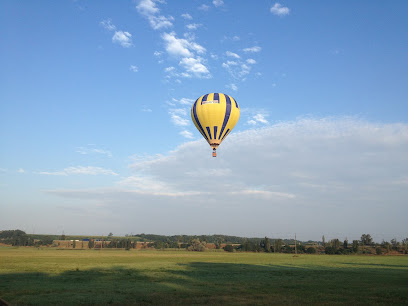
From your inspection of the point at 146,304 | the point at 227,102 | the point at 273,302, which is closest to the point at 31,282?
the point at 146,304

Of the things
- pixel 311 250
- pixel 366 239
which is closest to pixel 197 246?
pixel 311 250

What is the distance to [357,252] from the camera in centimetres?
11581

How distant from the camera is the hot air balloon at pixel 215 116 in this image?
3931cm

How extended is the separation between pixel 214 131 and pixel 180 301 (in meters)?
23.8

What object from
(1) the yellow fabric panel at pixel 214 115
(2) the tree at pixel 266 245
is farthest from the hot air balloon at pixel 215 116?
(2) the tree at pixel 266 245

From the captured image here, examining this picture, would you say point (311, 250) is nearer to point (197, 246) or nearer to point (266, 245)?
point (266, 245)

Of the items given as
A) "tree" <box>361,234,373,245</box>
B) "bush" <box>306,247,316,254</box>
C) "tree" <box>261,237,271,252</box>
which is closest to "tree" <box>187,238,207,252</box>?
"tree" <box>261,237,271,252</box>

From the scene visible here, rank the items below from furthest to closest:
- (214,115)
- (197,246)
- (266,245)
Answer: (197,246) → (266,245) → (214,115)

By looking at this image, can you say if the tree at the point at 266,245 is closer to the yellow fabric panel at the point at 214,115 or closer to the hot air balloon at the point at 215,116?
the hot air balloon at the point at 215,116

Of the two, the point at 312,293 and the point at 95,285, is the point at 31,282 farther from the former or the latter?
the point at 312,293

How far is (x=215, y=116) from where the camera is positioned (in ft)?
129

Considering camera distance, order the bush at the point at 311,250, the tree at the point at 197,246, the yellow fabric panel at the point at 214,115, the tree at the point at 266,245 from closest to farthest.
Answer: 1. the yellow fabric panel at the point at 214,115
2. the bush at the point at 311,250
3. the tree at the point at 266,245
4. the tree at the point at 197,246

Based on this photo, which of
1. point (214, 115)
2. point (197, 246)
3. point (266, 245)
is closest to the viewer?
point (214, 115)

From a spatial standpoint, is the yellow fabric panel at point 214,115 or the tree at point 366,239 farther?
the tree at point 366,239
